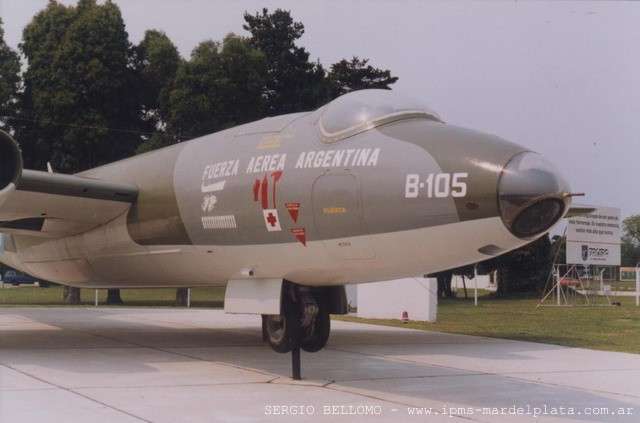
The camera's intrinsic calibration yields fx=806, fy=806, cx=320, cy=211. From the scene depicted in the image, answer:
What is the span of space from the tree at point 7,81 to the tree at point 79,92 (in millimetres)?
441

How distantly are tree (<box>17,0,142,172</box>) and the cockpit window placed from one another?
23628 millimetres

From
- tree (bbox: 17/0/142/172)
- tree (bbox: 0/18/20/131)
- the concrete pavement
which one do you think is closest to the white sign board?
the concrete pavement

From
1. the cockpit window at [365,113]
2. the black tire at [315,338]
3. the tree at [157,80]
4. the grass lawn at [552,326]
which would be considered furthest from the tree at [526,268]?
the cockpit window at [365,113]

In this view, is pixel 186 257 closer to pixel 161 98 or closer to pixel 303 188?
pixel 303 188

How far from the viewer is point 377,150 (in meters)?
8.55

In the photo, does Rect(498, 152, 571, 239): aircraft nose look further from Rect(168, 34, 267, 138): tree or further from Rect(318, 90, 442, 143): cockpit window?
Rect(168, 34, 267, 138): tree

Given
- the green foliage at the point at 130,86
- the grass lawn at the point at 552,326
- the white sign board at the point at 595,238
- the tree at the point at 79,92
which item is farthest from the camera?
the tree at the point at 79,92

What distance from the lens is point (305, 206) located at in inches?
355

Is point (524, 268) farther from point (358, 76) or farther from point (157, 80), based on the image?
point (157, 80)

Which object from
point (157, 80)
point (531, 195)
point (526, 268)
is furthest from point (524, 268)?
A: point (531, 195)

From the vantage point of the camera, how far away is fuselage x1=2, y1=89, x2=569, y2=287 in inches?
298

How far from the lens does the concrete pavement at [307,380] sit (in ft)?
25.0

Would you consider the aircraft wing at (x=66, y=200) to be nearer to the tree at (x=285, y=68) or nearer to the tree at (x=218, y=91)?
the tree at (x=218, y=91)

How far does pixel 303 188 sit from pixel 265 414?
8.74 ft
